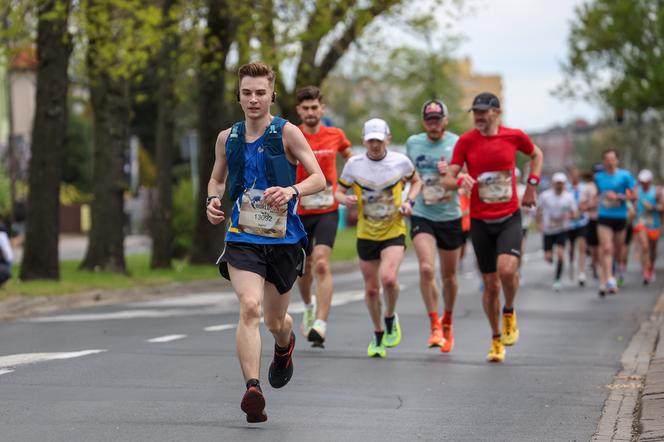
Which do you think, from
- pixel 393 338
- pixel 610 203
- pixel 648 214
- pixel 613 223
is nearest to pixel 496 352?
pixel 393 338

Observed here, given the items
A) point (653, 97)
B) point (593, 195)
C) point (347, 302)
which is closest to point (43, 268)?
point (347, 302)

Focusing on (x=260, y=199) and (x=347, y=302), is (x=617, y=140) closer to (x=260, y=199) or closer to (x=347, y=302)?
(x=347, y=302)

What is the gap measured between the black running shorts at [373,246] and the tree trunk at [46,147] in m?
9.81

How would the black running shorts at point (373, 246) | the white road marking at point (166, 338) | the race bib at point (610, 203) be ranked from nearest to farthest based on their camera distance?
1. the black running shorts at point (373, 246)
2. the white road marking at point (166, 338)
3. the race bib at point (610, 203)

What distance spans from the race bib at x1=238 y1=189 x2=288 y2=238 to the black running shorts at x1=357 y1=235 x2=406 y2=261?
3792 millimetres

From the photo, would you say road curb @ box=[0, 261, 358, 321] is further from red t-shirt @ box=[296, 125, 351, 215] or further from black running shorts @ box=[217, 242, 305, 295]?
black running shorts @ box=[217, 242, 305, 295]

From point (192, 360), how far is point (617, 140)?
88428mm

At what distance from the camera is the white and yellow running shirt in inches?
458

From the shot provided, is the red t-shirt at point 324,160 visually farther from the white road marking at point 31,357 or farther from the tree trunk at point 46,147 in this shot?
the tree trunk at point 46,147

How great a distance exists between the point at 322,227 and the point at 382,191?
0.89 meters

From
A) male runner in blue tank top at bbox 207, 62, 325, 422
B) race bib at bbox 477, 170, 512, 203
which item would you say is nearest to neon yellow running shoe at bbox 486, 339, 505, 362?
race bib at bbox 477, 170, 512, 203

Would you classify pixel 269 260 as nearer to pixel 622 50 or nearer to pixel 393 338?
pixel 393 338

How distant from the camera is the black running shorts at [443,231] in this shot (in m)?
12.2

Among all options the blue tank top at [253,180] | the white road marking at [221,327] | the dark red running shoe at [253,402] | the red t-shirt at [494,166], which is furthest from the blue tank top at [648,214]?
the dark red running shoe at [253,402]
